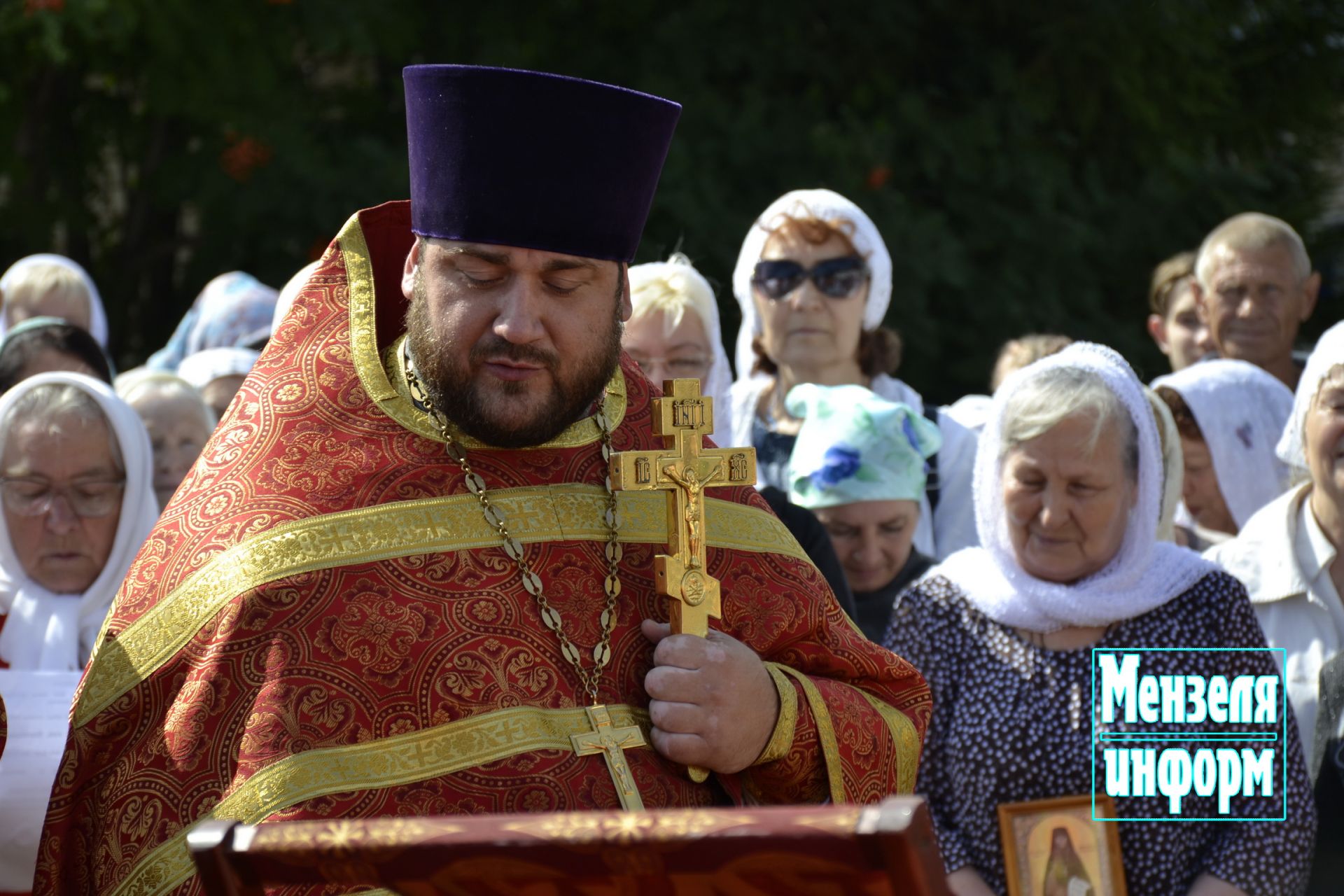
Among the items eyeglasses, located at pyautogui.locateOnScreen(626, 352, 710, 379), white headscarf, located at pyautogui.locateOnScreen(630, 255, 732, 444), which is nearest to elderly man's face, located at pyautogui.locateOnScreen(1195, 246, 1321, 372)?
white headscarf, located at pyautogui.locateOnScreen(630, 255, 732, 444)

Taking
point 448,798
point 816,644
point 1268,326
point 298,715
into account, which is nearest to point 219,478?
point 298,715

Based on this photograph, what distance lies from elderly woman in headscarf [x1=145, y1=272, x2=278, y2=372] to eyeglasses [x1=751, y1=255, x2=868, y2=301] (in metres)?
2.32

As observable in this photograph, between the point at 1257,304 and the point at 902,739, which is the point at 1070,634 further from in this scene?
the point at 1257,304

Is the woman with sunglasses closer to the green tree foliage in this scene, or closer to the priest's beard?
the priest's beard

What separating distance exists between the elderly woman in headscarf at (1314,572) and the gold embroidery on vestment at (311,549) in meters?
2.28

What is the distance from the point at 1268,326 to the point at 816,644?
3799 millimetres

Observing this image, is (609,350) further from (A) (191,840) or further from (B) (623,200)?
(A) (191,840)

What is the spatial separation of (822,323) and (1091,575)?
1582 millimetres

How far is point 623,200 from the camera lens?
3102 millimetres

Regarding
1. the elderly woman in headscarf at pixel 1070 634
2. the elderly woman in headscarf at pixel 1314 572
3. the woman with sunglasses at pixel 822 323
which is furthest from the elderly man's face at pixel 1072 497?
the woman with sunglasses at pixel 822 323

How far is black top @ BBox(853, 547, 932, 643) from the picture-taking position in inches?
193

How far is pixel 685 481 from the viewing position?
2.92 meters

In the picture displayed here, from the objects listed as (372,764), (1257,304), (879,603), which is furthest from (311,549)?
(1257,304)

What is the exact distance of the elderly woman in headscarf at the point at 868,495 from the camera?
4969 mm
